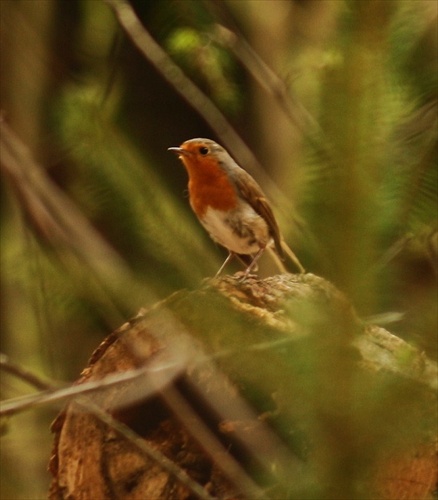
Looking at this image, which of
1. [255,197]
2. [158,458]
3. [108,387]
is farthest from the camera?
[255,197]

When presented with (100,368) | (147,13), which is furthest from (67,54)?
(100,368)

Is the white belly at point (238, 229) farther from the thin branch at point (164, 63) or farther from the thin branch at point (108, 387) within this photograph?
the thin branch at point (108, 387)

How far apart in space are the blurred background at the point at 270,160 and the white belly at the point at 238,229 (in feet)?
0.05

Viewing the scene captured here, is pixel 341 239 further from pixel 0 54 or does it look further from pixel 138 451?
pixel 0 54

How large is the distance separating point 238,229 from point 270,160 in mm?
91

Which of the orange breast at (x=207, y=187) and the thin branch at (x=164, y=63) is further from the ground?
the thin branch at (x=164, y=63)

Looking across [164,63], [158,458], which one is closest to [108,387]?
[158,458]

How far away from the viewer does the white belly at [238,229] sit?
731mm

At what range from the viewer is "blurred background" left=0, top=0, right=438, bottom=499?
29cm

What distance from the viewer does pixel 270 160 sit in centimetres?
82

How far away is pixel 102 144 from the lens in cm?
39

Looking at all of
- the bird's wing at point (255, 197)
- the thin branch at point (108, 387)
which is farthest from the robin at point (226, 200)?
the thin branch at point (108, 387)

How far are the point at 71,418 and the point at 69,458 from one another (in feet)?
0.10

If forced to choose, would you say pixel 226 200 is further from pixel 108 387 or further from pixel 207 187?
pixel 108 387
